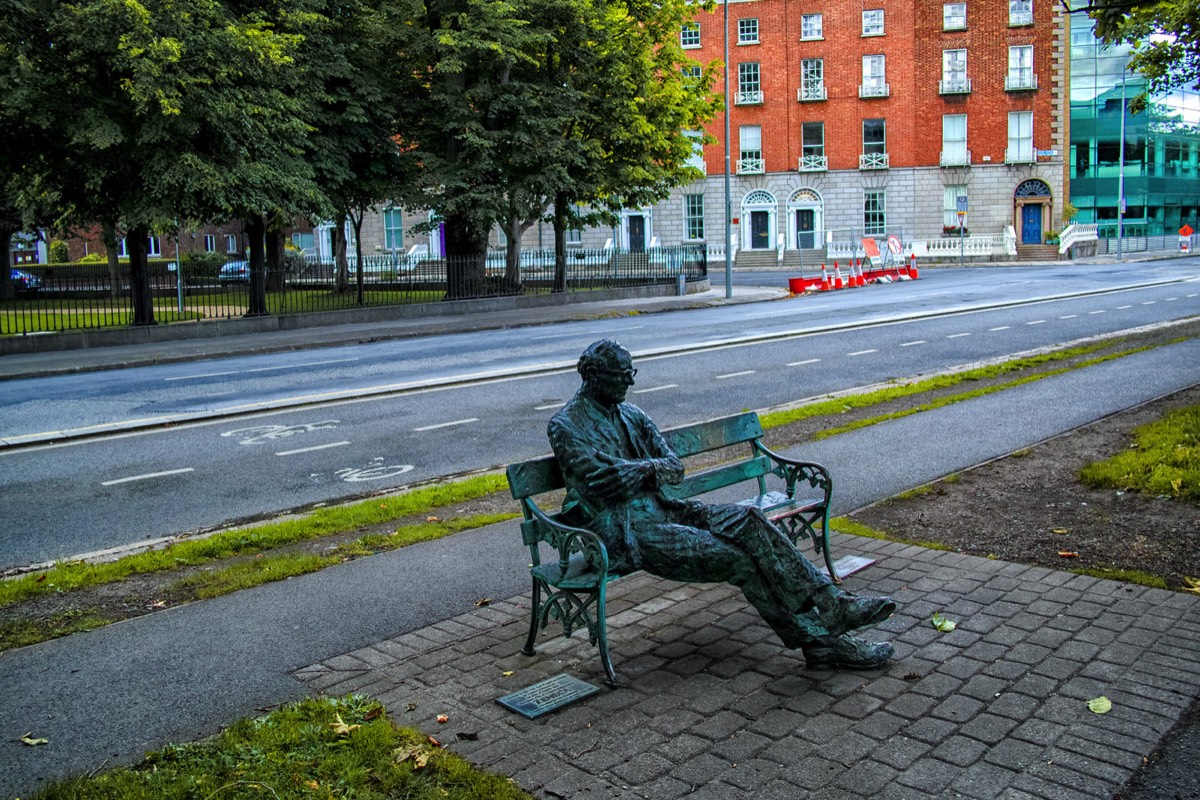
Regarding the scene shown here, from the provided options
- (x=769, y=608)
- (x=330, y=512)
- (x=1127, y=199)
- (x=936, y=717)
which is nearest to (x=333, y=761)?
(x=769, y=608)

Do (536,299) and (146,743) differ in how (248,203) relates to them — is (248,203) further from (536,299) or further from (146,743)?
(146,743)

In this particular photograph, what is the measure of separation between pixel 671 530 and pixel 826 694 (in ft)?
3.58

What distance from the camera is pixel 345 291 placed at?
3494 centimetres

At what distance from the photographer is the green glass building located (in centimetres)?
7112

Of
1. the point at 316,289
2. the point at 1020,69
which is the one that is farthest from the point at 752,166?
the point at 316,289

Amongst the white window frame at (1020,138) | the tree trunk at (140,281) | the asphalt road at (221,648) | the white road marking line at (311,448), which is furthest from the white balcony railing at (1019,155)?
the white road marking line at (311,448)

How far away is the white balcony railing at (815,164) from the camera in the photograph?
64250 millimetres

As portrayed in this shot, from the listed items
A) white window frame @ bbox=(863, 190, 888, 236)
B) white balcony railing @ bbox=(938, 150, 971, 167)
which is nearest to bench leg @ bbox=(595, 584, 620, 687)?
white window frame @ bbox=(863, 190, 888, 236)

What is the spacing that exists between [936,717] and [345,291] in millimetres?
32145

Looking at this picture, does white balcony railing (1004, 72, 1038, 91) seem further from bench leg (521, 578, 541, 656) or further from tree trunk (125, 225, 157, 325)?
bench leg (521, 578, 541, 656)

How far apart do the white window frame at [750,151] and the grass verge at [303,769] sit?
6343 cm

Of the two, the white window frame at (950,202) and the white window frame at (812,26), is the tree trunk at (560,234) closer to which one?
the white window frame at (950,202)

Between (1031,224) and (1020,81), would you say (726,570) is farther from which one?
(1020,81)

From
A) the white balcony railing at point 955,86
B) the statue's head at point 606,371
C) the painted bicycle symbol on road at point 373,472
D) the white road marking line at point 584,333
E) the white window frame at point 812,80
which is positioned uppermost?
the white window frame at point 812,80
